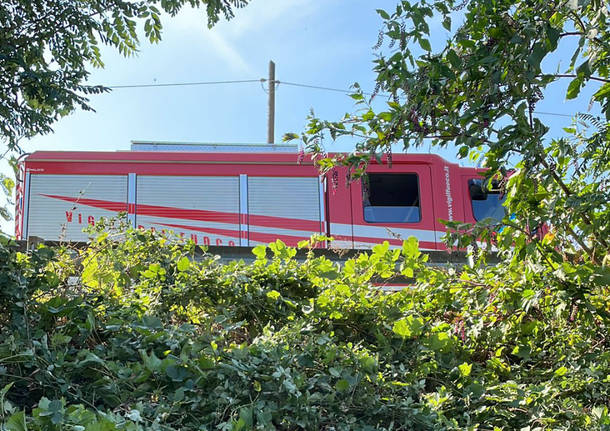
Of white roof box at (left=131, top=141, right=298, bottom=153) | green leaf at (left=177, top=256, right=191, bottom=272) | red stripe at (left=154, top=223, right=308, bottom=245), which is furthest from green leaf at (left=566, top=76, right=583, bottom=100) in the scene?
white roof box at (left=131, top=141, right=298, bottom=153)

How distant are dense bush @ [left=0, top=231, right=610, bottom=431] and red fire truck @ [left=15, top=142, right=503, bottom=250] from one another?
6876 mm

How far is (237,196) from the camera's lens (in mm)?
11797

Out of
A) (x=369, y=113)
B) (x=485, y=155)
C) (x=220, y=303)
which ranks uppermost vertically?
(x=369, y=113)

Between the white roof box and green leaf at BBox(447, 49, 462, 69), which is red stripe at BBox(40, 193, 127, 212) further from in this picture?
green leaf at BBox(447, 49, 462, 69)

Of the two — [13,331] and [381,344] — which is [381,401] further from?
[13,331]

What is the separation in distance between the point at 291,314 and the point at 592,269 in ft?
6.38

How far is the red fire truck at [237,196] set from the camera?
11445mm

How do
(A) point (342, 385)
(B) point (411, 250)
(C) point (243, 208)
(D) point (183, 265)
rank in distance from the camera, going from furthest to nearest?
(C) point (243, 208) < (B) point (411, 250) < (D) point (183, 265) < (A) point (342, 385)

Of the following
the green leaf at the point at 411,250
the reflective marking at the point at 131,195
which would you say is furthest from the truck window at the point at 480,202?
the green leaf at the point at 411,250

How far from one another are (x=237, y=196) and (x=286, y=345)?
Result: 855cm

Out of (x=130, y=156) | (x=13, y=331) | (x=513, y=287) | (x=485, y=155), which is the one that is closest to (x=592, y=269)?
(x=513, y=287)

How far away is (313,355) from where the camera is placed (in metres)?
3.42

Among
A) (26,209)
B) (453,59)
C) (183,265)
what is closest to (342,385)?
(183,265)

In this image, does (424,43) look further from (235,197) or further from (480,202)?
(480,202)
